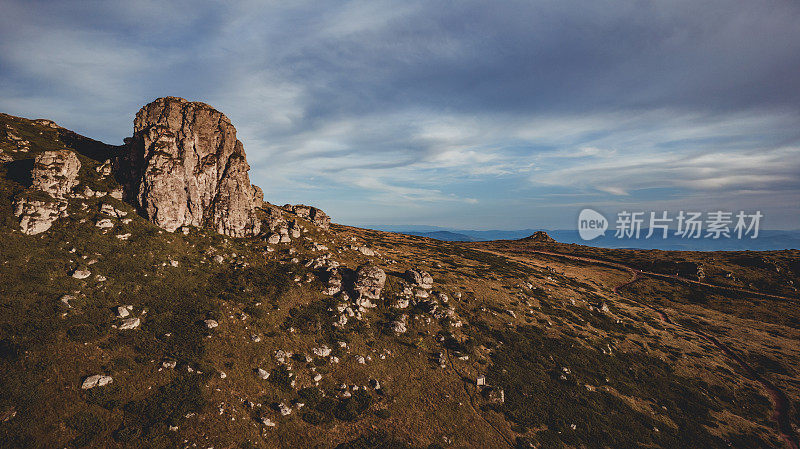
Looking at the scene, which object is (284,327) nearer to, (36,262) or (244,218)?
(244,218)

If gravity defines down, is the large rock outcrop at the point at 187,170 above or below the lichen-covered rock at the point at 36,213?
above

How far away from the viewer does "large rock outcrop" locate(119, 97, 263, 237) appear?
166 ft

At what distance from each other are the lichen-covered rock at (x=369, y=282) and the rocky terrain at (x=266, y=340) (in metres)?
0.28

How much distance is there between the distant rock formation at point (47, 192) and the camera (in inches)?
1590

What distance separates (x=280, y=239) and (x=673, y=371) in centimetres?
8011

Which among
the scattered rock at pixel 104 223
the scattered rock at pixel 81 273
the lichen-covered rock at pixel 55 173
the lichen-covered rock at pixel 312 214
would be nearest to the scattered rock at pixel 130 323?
the scattered rock at pixel 81 273

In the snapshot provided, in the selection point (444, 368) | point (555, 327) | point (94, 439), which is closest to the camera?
point (94, 439)

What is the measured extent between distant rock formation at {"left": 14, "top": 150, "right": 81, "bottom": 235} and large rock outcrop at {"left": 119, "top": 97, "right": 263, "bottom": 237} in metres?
6.98

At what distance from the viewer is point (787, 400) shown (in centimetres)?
4647

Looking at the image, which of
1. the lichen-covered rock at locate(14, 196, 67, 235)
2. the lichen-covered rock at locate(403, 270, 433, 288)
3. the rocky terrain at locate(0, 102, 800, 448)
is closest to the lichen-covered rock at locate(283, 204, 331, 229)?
the rocky terrain at locate(0, 102, 800, 448)

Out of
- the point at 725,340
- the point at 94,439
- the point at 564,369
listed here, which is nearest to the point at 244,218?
the point at 94,439

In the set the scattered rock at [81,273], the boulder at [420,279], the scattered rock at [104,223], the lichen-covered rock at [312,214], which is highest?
the lichen-covered rock at [312,214]

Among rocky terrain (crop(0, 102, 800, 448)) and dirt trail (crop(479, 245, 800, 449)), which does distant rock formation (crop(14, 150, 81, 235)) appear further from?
dirt trail (crop(479, 245, 800, 449))

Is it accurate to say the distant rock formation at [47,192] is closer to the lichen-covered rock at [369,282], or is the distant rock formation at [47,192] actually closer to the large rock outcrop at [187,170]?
the large rock outcrop at [187,170]
